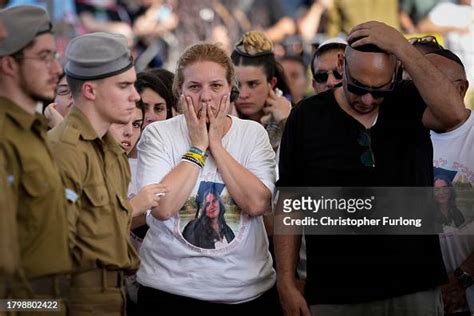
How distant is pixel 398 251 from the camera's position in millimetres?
5352

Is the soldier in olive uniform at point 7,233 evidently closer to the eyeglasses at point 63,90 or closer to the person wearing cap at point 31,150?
the person wearing cap at point 31,150

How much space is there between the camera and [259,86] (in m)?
7.23

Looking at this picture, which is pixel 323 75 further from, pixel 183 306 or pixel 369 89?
pixel 183 306

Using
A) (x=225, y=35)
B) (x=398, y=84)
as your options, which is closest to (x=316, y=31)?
(x=225, y=35)

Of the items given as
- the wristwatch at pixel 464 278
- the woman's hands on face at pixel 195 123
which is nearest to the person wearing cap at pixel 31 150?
the woman's hands on face at pixel 195 123

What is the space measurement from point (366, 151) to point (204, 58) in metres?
0.84

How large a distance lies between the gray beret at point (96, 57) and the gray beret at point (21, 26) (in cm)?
37

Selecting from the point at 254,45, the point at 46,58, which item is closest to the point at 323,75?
the point at 254,45

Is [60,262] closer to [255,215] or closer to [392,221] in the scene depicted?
[255,215]

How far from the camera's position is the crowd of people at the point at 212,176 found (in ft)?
14.0

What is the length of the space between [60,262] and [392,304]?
5.56 ft

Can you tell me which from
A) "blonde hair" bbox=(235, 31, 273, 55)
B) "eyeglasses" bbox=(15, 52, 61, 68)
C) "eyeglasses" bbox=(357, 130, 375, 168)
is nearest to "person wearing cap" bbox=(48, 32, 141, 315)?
"eyeglasses" bbox=(15, 52, 61, 68)

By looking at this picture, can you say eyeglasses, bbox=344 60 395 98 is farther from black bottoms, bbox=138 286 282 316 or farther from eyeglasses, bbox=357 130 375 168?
black bottoms, bbox=138 286 282 316

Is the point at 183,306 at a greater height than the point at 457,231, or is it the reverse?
the point at 457,231
